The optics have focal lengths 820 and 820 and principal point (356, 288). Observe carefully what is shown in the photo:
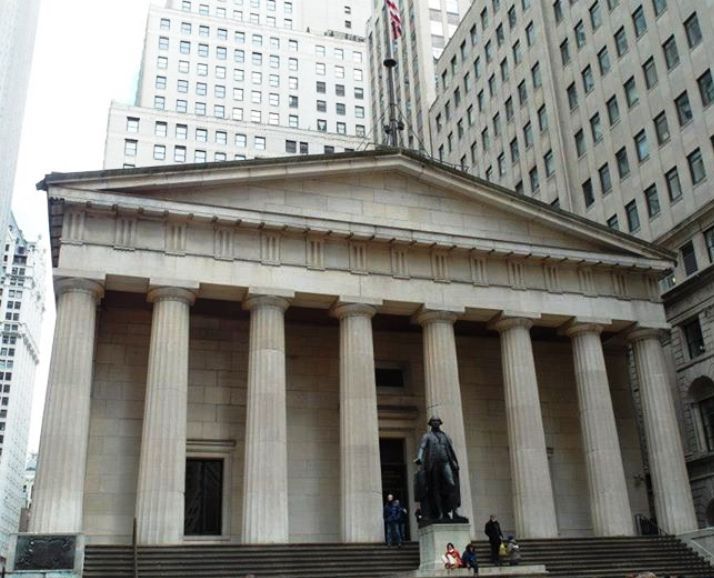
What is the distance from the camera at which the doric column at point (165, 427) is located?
2448 centimetres

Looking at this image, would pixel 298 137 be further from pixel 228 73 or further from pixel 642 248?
pixel 642 248

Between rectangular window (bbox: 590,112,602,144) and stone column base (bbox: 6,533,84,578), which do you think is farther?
rectangular window (bbox: 590,112,602,144)

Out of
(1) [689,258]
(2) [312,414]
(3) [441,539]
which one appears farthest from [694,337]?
(3) [441,539]

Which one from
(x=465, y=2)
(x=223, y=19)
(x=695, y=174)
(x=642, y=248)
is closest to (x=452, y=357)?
(x=642, y=248)

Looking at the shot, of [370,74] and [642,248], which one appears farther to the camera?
[370,74]

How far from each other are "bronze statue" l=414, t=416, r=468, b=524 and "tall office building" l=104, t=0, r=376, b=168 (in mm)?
61552

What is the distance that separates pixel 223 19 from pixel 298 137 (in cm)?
1813

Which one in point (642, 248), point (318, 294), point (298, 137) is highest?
point (298, 137)

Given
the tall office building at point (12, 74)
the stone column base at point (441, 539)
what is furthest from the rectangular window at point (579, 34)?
the tall office building at point (12, 74)

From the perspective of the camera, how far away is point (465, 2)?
3423 inches

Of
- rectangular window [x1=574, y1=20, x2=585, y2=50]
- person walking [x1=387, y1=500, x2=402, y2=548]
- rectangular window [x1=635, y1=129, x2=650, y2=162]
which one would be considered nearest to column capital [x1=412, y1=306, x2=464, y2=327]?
person walking [x1=387, y1=500, x2=402, y2=548]

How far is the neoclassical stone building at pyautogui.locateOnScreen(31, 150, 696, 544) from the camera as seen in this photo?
26.2m

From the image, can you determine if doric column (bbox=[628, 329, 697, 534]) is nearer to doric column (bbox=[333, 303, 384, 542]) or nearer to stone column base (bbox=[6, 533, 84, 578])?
doric column (bbox=[333, 303, 384, 542])

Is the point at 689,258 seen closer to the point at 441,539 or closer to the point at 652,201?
the point at 652,201
